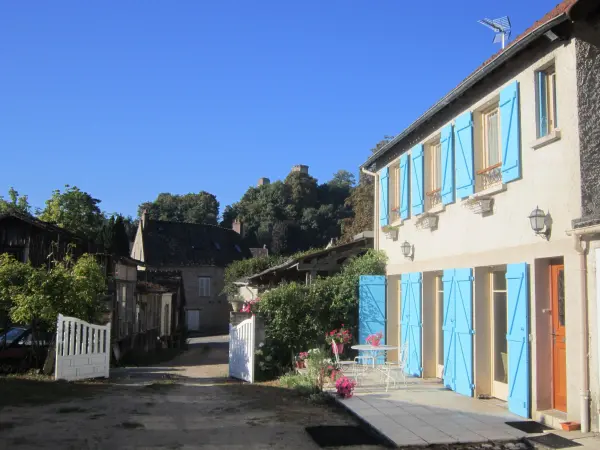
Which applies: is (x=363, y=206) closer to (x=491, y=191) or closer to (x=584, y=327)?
(x=491, y=191)

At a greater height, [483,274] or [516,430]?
[483,274]

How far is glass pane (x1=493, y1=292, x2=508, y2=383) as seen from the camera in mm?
9258

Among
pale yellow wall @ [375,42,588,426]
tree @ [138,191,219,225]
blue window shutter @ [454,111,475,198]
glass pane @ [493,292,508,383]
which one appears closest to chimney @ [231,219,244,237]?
tree @ [138,191,219,225]

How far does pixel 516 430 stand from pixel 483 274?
2948 mm

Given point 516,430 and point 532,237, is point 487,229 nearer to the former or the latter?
point 532,237

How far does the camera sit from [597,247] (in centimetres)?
671

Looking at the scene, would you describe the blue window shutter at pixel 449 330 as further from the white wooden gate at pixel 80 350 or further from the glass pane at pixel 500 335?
the white wooden gate at pixel 80 350

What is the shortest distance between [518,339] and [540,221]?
1.68 m

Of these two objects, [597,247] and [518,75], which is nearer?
[597,247]

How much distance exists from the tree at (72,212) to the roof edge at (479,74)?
3119 centimetres

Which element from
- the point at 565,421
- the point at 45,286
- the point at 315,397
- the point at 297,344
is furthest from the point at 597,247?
the point at 45,286

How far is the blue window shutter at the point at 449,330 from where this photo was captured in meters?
10.0

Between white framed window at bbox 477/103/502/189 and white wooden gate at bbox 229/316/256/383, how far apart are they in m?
5.85

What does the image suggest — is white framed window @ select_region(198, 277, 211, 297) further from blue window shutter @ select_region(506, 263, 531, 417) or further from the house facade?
blue window shutter @ select_region(506, 263, 531, 417)
